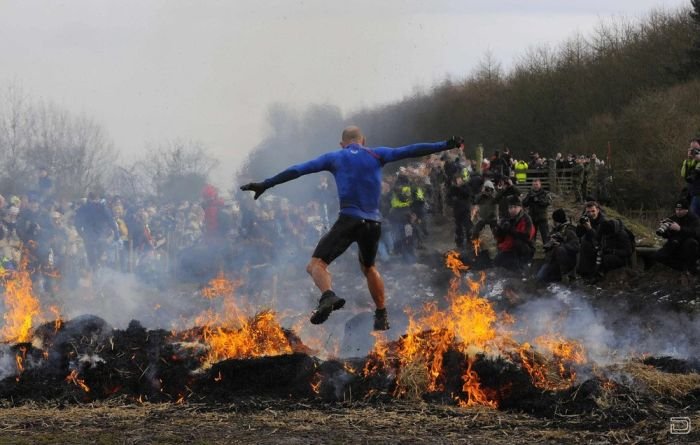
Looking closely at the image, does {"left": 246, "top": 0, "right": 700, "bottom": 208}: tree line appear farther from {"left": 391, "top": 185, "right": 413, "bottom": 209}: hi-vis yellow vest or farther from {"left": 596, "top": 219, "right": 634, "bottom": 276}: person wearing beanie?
{"left": 596, "top": 219, "right": 634, "bottom": 276}: person wearing beanie

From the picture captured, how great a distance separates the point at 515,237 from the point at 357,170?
6.18 meters

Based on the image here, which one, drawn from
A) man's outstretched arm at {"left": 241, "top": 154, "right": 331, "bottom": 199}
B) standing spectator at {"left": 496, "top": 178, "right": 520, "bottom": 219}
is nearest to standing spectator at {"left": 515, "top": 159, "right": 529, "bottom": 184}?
standing spectator at {"left": 496, "top": 178, "right": 520, "bottom": 219}

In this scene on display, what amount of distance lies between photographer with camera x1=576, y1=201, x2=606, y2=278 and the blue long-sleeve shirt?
17.3 ft

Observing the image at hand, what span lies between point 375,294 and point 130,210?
10.8m

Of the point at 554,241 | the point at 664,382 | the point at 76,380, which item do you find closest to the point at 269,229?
the point at 554,241

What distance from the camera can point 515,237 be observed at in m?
14.0

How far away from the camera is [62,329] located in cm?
884

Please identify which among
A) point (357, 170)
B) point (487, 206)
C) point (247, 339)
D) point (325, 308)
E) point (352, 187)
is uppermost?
point (357, 170)

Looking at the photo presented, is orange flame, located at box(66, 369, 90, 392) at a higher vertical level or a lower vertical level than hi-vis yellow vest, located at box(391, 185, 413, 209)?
lower

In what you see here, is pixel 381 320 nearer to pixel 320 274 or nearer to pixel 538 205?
pixel 320 274

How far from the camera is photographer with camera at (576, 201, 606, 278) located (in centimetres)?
1299

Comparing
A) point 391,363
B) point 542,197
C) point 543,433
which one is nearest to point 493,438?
point 543,433

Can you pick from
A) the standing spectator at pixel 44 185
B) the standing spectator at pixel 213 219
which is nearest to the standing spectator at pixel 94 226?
the standing spectator at pixel 44 185

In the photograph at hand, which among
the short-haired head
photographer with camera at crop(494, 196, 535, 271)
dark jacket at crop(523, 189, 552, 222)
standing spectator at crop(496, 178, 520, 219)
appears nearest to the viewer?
the short-haired head
